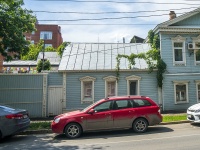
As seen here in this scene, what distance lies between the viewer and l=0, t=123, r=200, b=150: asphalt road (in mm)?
7840

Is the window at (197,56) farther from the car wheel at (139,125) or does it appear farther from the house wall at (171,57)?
the car wheel at (139,125)

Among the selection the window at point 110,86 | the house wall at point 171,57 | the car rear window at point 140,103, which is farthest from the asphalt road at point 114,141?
the house wall at point 171,57

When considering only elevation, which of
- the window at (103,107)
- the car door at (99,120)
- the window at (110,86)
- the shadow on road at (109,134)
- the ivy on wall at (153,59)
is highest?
the ivy on wall at (153,59)

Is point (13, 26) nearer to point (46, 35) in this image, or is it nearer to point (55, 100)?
point (55, 100)

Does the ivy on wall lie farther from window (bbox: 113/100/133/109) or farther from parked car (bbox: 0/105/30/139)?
parked car (bbox: 0/105/30/139)

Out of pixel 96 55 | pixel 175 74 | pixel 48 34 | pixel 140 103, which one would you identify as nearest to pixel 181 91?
pixel 175 74

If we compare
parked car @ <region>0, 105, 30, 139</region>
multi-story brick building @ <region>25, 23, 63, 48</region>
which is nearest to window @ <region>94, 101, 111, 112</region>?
parked car @ <region>0, 105, 30, 139</region>

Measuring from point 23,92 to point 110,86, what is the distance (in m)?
6.70

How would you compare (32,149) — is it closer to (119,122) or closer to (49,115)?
(119,122)

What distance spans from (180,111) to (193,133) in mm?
9072

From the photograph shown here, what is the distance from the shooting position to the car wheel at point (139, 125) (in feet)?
34.3

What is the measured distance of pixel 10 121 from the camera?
9.46m

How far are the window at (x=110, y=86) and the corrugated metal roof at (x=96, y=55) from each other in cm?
88

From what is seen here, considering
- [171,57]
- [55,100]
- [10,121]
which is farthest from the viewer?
[171,57]
